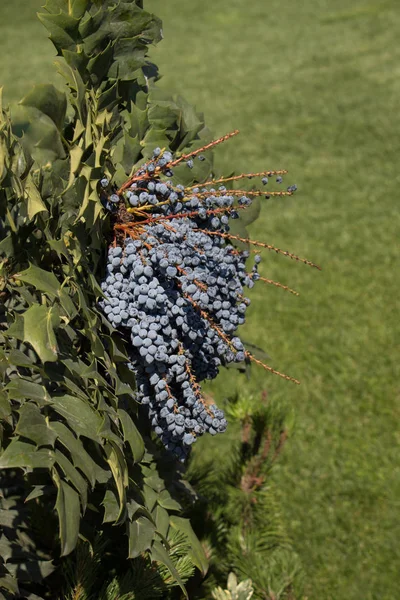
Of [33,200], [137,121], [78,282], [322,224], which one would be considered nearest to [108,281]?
[78,282]

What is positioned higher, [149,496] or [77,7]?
[77,7]

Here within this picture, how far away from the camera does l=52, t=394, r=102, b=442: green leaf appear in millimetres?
1033

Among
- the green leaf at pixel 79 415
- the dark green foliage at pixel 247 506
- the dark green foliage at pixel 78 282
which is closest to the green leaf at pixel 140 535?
the dark green foliage at pixel 78 282

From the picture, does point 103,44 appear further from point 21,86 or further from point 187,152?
point 21,86

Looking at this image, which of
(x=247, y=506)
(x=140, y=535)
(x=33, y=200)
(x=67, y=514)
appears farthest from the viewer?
(x=247, y=506)

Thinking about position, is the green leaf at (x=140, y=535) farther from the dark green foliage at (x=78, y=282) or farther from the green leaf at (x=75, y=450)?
the green leaf at (x=75, y=450)

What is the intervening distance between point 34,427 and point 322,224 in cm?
393

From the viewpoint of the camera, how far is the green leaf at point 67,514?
92 cm

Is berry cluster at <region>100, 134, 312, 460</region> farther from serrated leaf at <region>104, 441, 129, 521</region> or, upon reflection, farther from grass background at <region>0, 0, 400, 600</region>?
grass background at <region>0, 0, 400, 600</region>

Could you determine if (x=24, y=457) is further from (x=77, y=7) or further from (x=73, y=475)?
(x=77, y=7)

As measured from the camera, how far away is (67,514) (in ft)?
3.13

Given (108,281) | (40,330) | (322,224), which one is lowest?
(40,330)

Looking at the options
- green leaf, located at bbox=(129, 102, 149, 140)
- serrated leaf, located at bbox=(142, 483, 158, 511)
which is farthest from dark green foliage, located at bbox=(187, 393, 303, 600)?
green leaf, located at bbox=(129, 102, 149, 140)

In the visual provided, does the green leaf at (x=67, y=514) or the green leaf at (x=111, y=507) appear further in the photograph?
the green leaf at (x=111, y=507)
